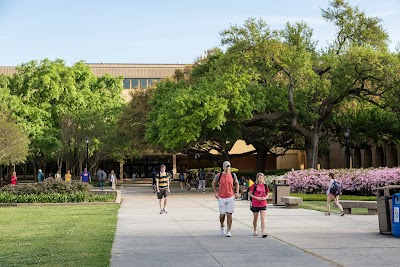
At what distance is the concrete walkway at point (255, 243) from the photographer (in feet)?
37.9

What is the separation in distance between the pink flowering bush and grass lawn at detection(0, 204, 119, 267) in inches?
642

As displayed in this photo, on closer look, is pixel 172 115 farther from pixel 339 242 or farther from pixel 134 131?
pixel 339 242

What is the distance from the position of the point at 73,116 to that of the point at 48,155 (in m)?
4.70

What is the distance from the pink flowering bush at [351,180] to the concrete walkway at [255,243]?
13456 mm

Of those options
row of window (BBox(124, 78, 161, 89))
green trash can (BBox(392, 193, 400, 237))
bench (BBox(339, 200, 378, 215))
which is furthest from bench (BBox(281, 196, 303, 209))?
row of window (BBox(124, 78, 161, 89))

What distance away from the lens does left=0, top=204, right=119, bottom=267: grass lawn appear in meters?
11.7

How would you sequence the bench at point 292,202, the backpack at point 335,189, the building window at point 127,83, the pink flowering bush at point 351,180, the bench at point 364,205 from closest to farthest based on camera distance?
the bench at point 364,205 < the backpack at point 335,189 < the bench at point 292,202 < the pink flowering bush at point 351,180 < the building window at point 127,83

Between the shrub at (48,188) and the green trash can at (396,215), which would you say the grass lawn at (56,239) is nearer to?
the green trash can at (396,215)

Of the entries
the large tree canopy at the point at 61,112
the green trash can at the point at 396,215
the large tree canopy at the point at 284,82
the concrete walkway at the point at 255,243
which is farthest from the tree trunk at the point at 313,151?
the green trash can at the point at 396,215

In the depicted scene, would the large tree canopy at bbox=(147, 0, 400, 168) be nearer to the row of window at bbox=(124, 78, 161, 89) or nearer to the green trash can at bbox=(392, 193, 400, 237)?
the green trash can at bbox=(392, 193, 400, 237)

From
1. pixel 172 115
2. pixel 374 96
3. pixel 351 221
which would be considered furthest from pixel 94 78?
pixel 351 221

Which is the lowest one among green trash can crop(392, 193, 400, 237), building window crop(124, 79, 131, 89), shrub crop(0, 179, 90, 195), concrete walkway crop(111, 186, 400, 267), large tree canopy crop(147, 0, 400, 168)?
concrete walkway crop(111, 186, 400, 267)

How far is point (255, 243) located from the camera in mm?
14219

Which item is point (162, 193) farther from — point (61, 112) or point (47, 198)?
point (61, 112)
